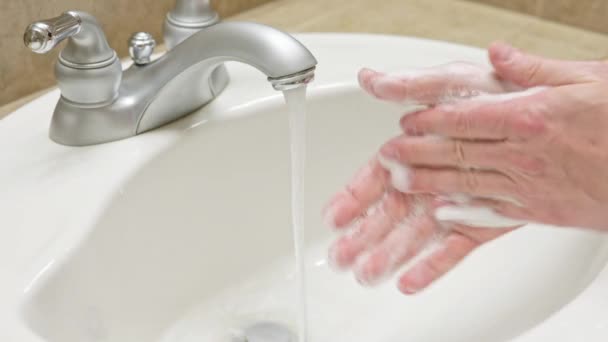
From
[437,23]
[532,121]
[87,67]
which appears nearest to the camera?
[532,121]

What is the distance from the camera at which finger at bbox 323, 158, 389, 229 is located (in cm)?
58

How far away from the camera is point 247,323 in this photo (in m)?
0.73

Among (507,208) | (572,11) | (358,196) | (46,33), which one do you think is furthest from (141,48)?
(572,11)

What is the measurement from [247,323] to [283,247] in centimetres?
9

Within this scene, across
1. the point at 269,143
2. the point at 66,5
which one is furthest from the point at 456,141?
the point at 66,5

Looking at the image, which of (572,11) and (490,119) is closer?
(490,119)

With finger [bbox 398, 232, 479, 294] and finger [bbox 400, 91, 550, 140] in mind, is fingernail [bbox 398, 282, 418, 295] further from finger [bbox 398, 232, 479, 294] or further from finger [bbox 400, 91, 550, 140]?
finger [bbox 400, 91, 550, 140]

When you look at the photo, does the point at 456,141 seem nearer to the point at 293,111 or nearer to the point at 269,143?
the point at 293,111

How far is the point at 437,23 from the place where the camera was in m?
0.99

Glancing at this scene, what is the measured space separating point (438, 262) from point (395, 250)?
33mm

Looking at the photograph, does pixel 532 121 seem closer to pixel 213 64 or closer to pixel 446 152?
pixel 446 152

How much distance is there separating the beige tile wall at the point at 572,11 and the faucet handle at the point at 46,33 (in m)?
0.68

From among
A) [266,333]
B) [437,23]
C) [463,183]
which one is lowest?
[266,333]

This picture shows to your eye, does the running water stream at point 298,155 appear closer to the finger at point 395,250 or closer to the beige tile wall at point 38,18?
the finger at point 395,250
